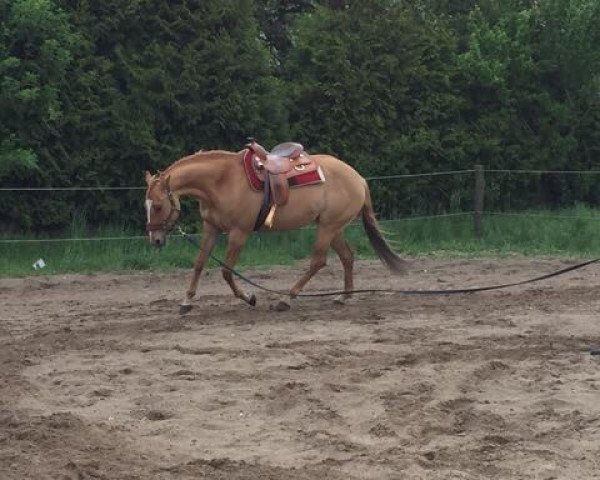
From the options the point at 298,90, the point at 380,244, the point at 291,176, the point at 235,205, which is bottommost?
the point at 380,244

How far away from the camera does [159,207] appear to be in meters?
10.2

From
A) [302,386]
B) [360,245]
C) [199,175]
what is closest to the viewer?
[302,386]

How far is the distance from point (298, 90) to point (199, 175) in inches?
235

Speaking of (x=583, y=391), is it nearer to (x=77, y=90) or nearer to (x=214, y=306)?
(x=214, y=306)

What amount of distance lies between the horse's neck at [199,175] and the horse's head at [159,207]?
11cm

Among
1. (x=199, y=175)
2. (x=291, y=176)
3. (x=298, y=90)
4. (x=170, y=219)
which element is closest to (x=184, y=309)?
(x=170, y=219)

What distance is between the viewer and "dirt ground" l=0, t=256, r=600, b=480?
5781 mm

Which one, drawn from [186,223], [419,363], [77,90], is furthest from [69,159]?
[419,363]

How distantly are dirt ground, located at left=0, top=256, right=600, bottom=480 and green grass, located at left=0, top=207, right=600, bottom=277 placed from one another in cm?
186

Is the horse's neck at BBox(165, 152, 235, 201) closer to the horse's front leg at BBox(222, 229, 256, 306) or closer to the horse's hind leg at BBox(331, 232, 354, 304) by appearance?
the horse's front leg at BBox(222, 229, 256, 306)

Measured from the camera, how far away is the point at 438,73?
17094mm

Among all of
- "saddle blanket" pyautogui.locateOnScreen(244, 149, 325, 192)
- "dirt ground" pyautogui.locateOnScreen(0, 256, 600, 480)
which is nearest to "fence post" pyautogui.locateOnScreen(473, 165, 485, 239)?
"dirt ground" pyautogui.locateOnScreen(0, 256, 600, 480)

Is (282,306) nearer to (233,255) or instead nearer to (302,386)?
(233,255)

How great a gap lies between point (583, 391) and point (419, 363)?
1.40 meters
